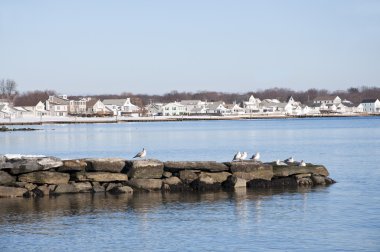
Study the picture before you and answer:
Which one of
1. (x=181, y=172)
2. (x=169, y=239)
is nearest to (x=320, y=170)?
(x=181, y=172)

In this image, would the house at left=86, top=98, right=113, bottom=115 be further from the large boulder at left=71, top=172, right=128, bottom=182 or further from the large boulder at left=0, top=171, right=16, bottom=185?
the large boulder at left=0, top=171, right=16, bottom=185

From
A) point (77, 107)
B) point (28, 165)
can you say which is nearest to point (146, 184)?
point (28, 165)

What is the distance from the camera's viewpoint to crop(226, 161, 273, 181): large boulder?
26.2 meters

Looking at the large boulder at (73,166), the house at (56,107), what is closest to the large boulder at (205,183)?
the large boulder at (73,166)

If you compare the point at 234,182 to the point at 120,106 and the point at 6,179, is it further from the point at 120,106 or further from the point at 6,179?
the point at 120,106

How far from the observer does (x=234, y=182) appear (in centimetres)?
2572

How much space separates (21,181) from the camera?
81.1 ft

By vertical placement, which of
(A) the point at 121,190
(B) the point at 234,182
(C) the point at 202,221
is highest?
(B) the point at 234,182

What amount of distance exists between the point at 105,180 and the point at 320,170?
781 centimetres

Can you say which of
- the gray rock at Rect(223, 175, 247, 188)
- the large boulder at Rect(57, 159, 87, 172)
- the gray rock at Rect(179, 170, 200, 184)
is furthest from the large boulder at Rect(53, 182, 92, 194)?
the gray rock at Rect(223, 175, 247, 188)

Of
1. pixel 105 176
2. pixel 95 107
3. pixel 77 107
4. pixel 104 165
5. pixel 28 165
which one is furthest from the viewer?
pixel 77 107

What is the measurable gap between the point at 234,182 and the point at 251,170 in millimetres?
1005

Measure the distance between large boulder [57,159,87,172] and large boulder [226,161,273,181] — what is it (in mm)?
5041

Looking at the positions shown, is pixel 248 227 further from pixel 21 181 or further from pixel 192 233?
pixel 21 181
